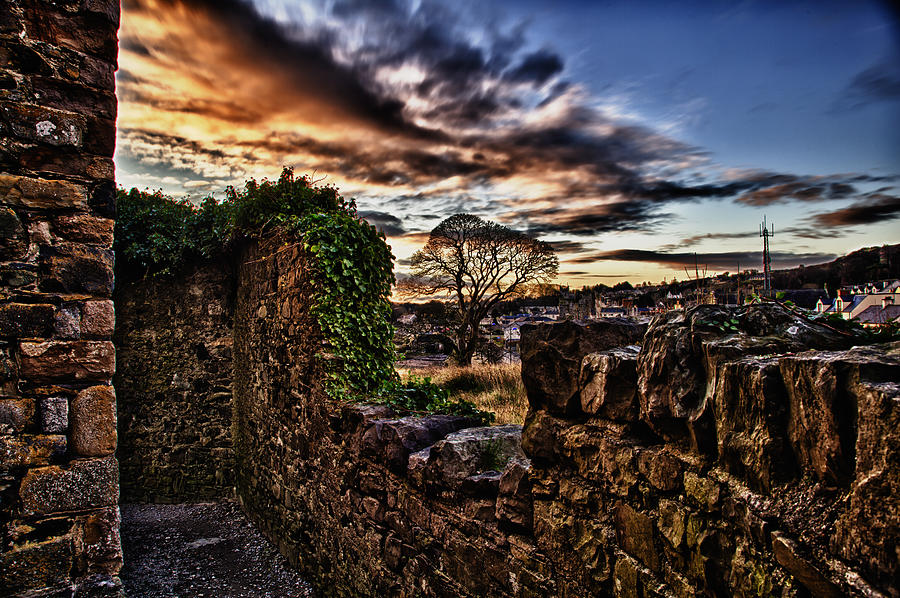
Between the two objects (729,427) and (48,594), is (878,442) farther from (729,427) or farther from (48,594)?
(48,594)

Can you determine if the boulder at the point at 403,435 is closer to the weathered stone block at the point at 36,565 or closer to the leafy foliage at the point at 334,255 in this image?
the leafy foliage at the point at 334,255

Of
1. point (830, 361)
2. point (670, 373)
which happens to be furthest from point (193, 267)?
point (830, 361)

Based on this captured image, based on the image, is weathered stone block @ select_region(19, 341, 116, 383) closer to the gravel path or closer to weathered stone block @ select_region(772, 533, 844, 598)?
weathered stone block @ select_region(772, 533, 844, 598)

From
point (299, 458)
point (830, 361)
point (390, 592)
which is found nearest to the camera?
point (830, 361)

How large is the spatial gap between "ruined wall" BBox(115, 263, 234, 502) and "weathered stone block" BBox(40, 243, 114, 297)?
5355 mm

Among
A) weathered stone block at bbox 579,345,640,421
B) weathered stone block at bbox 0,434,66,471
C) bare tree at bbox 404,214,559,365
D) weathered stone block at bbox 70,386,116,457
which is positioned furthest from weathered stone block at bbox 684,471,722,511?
bare tree at bbox 404,214,559,365

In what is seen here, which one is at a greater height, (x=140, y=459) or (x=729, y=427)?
(x=729, y=427)

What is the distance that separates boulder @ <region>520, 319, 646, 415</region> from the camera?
7.23 ft

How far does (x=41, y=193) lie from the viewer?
266 cm

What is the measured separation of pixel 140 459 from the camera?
25.4ft

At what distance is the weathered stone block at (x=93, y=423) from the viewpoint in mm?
2682

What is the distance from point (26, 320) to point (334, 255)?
273cm

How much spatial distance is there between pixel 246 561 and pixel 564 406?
537 cm

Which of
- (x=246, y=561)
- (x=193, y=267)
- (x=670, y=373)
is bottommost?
(x=246, y=561)
